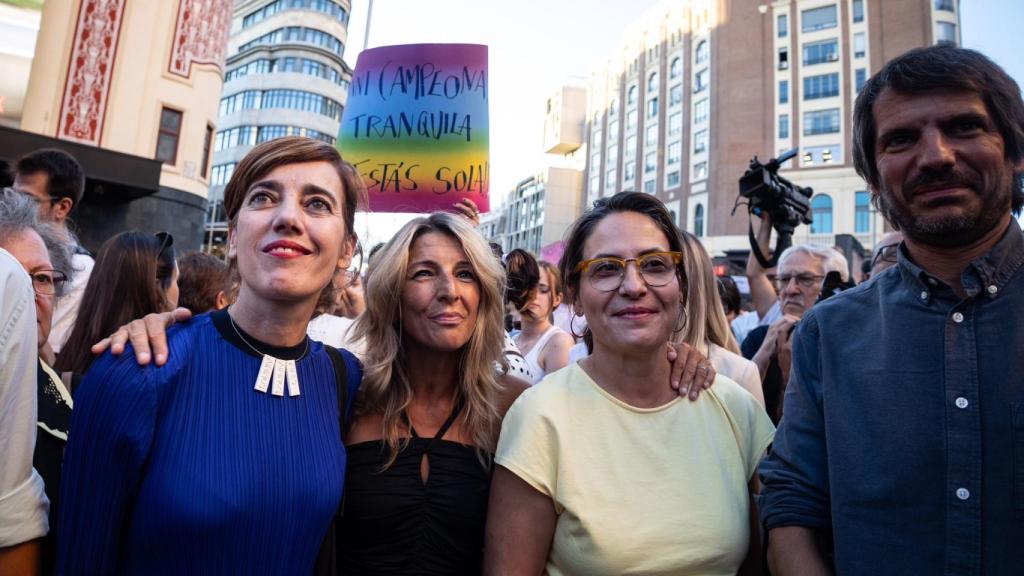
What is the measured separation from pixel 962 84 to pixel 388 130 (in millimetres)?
3233

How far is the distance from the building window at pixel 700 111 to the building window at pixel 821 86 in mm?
6732

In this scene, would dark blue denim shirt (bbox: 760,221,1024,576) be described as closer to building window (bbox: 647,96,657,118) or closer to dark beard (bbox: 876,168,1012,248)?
dark beard (bbox: 876,168,1012,248)

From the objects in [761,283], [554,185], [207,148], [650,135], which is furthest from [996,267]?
[554,185]

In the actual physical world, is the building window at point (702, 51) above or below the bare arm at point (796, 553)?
above

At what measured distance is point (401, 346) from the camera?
2.45 metres

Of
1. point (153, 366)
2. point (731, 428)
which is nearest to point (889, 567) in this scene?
point (731, 428)

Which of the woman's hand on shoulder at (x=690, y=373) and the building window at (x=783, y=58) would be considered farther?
the building window at (x=783, y=58)

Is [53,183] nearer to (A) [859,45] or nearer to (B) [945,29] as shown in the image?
(A) [859,45]

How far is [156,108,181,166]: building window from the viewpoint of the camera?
626 inches

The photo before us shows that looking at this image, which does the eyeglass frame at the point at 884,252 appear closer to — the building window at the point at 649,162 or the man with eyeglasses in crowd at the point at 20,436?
the man with eyeglasses in crowd at the point at 20,436

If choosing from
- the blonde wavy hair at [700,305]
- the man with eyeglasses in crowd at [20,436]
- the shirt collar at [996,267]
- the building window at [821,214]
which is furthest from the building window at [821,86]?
the man with eyeglasses in crowd at [20,436]

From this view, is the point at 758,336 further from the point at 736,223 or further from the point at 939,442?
the point at 736,223

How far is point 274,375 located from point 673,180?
48197 mm

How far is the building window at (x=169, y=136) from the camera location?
52.2 feet
